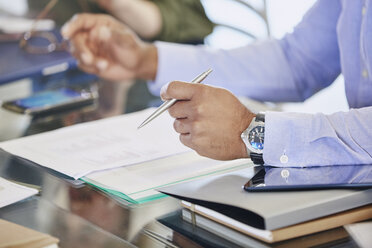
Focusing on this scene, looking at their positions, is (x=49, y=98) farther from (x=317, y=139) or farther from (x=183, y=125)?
(x=317, y=139)

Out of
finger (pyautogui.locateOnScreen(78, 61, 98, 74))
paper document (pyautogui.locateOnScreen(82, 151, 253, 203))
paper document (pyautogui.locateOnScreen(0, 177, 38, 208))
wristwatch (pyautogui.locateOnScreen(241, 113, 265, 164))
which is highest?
finger (pyautogui.locateOnScreen(78, 61, 98, 74))

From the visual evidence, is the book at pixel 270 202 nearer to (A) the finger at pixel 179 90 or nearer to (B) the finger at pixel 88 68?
(A) the finger at pixel 179 90

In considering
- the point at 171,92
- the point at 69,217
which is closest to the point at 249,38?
the point at 171,92

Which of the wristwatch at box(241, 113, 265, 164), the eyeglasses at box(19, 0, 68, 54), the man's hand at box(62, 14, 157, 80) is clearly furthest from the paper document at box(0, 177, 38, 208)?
the eyeglasses at box(19, 0, 68, 54)

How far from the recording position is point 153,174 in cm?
113

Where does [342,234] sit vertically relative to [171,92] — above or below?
below

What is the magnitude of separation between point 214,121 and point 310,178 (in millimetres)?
202

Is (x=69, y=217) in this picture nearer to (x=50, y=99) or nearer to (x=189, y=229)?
(x=189, y=229)

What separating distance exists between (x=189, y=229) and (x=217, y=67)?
890mm

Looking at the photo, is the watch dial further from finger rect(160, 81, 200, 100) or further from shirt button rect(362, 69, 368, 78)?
shirt button rect(362, 69, 368, 78)

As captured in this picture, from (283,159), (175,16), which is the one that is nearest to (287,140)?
(283,159)

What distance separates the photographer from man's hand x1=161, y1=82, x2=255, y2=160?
1094mm

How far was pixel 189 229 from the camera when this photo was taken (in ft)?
3.04

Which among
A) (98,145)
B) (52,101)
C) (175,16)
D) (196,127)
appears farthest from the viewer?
(175,16)
